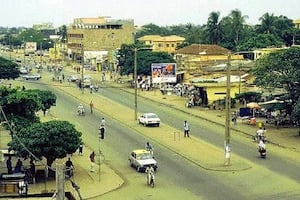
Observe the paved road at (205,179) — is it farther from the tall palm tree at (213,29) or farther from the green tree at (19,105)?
the tall palm tree at (213,29)

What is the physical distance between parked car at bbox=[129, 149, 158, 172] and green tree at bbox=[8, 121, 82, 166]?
399 centimetres

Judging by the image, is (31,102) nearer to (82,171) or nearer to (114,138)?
(82,171)

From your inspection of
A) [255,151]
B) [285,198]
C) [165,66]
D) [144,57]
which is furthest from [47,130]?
[144,57]

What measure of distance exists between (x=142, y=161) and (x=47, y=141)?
5.48 meters

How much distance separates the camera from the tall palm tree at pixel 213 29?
111625 millimetres

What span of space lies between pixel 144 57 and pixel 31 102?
47.5 metres

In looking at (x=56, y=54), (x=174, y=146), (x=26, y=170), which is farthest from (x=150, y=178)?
(x=56, y=54)

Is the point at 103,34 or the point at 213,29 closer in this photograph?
the point at 213,29

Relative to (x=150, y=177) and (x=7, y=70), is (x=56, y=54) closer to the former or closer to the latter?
(x=7, y=70)

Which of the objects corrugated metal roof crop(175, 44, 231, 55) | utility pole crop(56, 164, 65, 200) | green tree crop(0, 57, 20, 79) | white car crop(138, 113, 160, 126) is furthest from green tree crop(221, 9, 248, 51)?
utility pole crop(56, 164, 65, 200)

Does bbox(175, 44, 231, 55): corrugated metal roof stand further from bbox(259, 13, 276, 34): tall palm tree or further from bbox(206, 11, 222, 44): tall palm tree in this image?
bbox(206, 11, 222, 44): tall palm tree

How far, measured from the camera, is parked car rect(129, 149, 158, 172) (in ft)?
101

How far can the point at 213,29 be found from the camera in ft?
371

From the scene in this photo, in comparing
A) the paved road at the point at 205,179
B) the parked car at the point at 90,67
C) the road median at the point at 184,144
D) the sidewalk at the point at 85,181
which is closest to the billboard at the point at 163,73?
the road median at the point at 184,144
